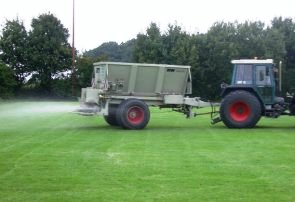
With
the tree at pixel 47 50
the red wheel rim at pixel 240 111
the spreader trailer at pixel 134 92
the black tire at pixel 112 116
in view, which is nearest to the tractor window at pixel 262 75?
the red wheel rim at pixel 240 111

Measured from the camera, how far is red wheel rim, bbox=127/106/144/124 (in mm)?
19734

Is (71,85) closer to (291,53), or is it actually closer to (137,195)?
(291,53)

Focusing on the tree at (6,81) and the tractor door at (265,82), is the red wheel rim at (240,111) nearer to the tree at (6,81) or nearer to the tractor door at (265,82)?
the tractor door at (265,82)

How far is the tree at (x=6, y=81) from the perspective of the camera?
1955 inches

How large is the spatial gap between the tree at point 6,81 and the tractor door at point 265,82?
33.1 meters

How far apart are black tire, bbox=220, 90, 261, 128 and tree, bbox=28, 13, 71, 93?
3671 cm

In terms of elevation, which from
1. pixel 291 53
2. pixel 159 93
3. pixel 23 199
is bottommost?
pixel 23 199

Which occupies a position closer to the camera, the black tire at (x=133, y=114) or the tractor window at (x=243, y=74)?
the black tire at (x=133, y=114)

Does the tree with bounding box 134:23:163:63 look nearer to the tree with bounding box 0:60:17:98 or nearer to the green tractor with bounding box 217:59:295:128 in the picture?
the tree with bounding box 0:60:17:98

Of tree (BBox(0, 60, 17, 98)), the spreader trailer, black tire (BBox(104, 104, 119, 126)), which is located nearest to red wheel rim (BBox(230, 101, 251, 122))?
the spreader trailer

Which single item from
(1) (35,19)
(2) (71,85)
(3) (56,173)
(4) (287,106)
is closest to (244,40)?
(2) (71,85)

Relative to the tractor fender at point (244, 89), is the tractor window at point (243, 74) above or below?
above

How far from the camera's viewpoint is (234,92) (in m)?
20.5

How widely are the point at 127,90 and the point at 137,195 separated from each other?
40.0 feet
